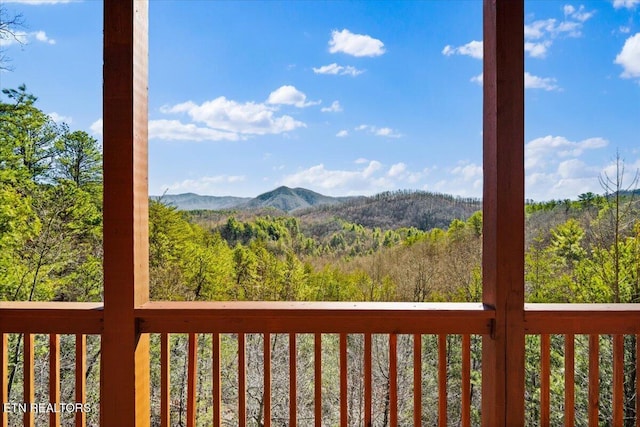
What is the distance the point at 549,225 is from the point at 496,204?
69cm

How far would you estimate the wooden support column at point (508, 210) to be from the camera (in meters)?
1.51

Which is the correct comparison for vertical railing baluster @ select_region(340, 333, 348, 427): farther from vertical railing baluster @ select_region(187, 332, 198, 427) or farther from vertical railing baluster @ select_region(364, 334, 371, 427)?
vertical railing baluster @ select_region(187, 332, 198, 427)

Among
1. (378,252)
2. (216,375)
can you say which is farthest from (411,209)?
(216,375)

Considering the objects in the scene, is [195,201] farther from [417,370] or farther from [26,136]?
[417,370]

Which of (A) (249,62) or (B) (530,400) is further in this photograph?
(B) (530,400)

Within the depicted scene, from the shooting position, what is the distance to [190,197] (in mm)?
1999

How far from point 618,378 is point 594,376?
0.09 m

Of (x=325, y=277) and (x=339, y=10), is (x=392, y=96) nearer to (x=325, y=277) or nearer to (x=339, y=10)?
(x=339, y=10)

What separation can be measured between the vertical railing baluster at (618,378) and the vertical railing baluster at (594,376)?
7 centimetres

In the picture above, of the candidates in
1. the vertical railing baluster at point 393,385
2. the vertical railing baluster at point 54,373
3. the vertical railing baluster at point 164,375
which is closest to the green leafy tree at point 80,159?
the vertical railing baluster at point 54,373

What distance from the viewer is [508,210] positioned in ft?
4.97

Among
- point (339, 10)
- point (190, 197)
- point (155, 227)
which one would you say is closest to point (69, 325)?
point (155, 227)

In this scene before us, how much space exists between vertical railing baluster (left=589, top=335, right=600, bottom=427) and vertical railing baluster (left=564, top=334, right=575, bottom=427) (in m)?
0.07

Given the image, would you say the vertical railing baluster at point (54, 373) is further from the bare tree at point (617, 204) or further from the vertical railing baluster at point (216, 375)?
the bare tree at point (617, 204)
